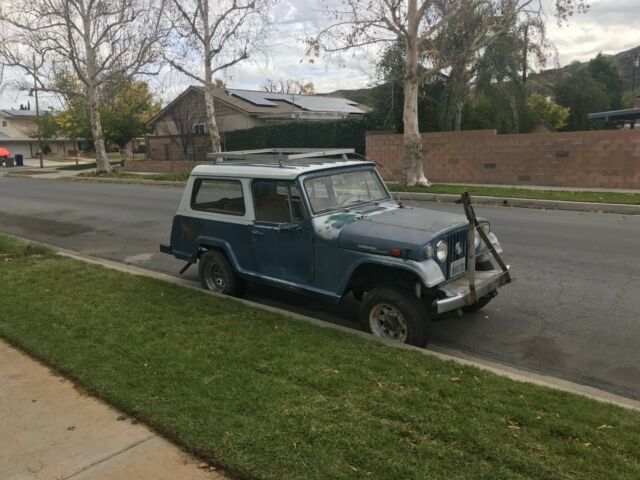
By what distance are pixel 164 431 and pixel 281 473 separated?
895mm

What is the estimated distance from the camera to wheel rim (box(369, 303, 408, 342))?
4850mm

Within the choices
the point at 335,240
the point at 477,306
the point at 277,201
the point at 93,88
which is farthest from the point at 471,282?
the point at 93,88

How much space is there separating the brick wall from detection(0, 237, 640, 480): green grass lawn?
535 inches

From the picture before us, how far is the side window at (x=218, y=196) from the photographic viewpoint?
6.01 meters

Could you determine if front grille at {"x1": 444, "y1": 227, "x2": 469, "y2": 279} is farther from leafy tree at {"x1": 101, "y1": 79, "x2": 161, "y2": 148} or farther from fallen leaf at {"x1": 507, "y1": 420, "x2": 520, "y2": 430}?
leafy tree at {"x1": 101, "y1": 79, "x2": 161, "y2": 148}

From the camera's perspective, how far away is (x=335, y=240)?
5.04 metres

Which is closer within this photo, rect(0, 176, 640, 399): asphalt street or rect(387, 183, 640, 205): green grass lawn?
rect(0, 176, 640, 399): asphalt street

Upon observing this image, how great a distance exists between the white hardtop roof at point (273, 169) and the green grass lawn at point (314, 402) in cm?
137

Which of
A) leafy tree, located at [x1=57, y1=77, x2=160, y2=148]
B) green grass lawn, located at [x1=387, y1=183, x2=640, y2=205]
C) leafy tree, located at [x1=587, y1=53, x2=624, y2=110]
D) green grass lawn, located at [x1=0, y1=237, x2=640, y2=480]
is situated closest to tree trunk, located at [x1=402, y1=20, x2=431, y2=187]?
green grass lawn, located at [x1=387, y1=183, x2=640, y2=205]

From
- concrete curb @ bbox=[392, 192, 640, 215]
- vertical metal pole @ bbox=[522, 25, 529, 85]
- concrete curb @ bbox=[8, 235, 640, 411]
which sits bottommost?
concrete curb @ bbox=[8, 235, 640, 411]

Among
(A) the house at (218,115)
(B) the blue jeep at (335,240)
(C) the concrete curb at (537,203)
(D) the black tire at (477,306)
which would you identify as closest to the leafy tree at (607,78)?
(A) the house at (218,115)

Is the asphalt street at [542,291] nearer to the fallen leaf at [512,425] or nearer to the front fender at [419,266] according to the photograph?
the front fender at [419,266]

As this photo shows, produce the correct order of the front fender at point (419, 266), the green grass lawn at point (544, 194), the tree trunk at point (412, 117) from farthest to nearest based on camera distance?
1. the tree trunk at point (412, 117)
2. the green grass lawn at point (544, 194)
3. the front fender at point (419, 266)

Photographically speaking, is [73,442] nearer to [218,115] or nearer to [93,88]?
[93,88]
